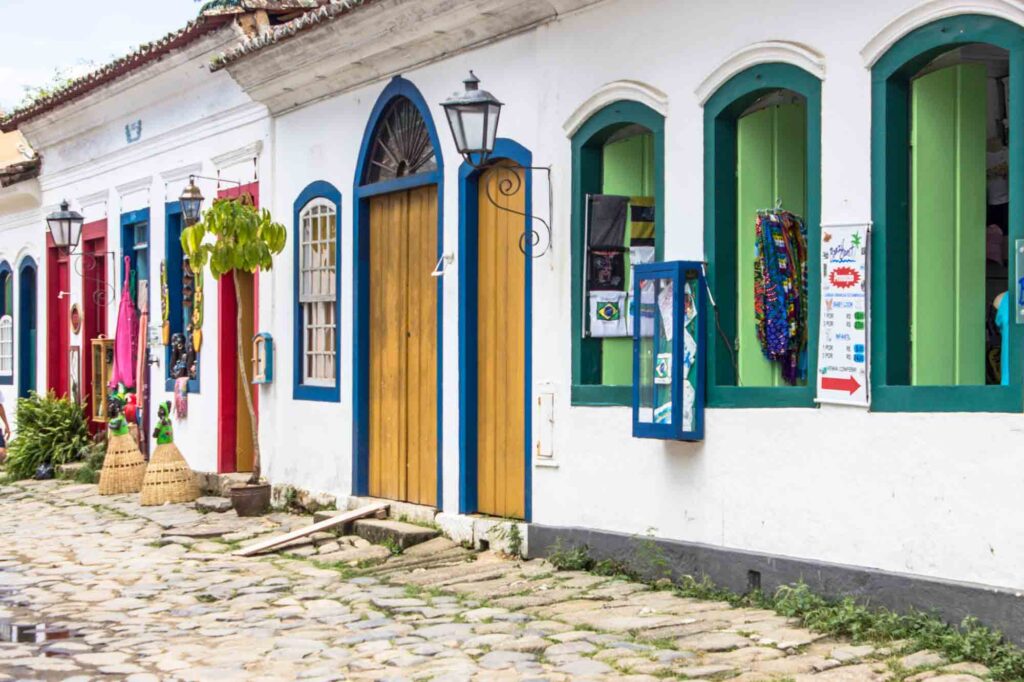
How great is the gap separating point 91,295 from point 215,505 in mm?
6624

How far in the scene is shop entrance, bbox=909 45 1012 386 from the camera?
7.99 m

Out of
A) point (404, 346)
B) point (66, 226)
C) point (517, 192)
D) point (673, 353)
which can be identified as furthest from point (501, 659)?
point (66, 226)

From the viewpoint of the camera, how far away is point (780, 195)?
9.17 metres

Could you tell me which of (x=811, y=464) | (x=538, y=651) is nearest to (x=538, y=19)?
(x=811, y=464)

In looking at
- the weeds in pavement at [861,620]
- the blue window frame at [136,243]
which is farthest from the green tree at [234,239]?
the weeds in pavement at [861,620]

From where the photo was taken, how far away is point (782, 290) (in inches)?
349

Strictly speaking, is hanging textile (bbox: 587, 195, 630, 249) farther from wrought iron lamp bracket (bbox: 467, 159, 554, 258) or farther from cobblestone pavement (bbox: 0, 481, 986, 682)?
cobblestone pavement (bbox: 0, 481, 986, 682)

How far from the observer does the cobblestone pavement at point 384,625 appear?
23.7 feet

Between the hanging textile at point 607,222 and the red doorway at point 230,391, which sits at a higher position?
the hanging textile at point 607,222

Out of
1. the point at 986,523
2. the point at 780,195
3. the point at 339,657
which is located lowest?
the point at 339,657

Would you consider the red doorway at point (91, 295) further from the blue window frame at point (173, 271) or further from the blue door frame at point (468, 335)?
the blue door frame at point (468, 335)

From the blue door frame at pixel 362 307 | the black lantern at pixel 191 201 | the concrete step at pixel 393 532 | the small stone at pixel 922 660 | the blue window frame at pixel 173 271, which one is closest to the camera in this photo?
the small stone at pixel 922 660

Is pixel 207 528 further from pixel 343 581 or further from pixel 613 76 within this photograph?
pixel 613 76

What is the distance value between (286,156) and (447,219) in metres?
3.35
